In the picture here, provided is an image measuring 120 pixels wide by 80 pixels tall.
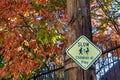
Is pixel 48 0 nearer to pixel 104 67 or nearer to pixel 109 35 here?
pixel 104 67

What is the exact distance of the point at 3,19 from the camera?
7.72 m

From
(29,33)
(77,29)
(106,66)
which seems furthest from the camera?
(29,33)

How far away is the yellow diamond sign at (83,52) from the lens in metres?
3.43

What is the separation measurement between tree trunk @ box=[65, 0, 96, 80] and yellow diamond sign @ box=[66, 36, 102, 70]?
0.07 m

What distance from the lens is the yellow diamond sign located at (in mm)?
3430

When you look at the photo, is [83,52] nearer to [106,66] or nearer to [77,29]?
[77,29]

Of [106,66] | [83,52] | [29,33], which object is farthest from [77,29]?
[29,33]

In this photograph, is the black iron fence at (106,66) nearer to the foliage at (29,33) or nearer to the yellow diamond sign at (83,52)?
the foliage at (29,33)

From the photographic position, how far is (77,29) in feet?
11.7

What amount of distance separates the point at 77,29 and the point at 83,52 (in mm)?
306

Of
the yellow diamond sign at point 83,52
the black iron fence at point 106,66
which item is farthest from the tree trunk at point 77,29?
the black iron fence at point 106,66

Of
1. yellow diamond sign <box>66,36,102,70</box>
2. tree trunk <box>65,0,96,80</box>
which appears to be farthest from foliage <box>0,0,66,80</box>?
yellow diamond sign <box>66,36,102,70</box>

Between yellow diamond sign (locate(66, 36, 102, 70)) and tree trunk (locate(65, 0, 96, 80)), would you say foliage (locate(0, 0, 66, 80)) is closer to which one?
tree trunk (locate(65, 0, 96, 80))

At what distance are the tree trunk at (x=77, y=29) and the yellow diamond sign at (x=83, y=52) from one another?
0.24ft
